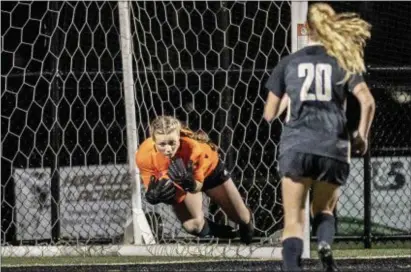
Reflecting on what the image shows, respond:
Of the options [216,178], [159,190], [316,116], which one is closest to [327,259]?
[316,116]

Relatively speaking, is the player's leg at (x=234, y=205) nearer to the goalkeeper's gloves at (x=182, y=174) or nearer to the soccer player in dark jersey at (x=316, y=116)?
the goalkeeper's gloves at (x=182, y=174)

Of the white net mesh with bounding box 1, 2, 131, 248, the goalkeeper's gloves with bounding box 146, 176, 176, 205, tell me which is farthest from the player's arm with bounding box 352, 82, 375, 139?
the white net mesh with bounding box 1, 2, 131, 248

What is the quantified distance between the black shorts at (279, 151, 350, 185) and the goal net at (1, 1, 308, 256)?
419 centimetres

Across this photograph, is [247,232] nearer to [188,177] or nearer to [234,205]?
[234,205]

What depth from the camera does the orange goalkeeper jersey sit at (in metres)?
10.4

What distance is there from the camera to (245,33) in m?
12.0

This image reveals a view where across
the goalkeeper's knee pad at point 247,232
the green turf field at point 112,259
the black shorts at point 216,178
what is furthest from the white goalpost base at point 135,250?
the black shorts at point 216,178

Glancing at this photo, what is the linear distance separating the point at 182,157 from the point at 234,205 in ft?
2.71

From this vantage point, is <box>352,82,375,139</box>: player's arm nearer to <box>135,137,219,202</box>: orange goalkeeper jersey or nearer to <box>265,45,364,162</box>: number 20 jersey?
<box>265,45,364,162</box>: number 20 jersey

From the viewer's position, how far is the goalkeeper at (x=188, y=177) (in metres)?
10.2

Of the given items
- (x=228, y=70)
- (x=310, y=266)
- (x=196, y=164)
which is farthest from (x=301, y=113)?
(x=228, y=70)

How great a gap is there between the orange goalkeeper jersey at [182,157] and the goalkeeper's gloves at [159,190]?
0.21ft

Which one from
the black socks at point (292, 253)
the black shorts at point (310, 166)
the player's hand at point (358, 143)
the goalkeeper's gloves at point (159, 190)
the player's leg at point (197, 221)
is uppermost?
the player's hand at point (358, 143)

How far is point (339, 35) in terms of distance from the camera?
7598 mm
